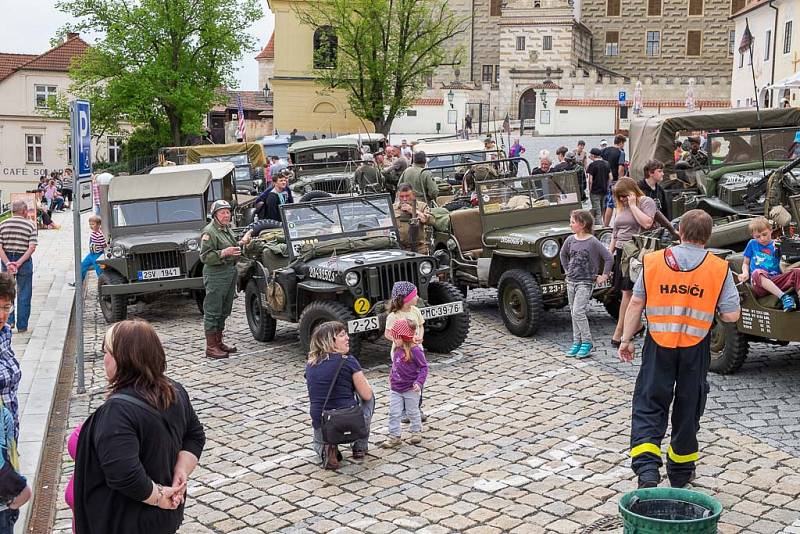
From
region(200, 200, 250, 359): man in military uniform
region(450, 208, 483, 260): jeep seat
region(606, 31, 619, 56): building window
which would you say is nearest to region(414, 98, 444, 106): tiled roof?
region(606, 31, 619, 56): building window

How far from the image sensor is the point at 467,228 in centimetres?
1395

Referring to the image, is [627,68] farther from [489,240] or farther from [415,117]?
[489,240]

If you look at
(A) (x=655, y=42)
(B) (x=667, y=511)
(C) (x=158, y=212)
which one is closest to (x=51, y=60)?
(A) (x=655, y=42)

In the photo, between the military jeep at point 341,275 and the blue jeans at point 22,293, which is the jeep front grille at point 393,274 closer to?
the military jeep at point 341,275

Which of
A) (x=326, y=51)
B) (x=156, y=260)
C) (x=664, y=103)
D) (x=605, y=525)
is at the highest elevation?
(x=326, y=51)

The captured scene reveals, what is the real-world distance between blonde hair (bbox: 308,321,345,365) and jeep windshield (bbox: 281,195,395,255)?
407 cm

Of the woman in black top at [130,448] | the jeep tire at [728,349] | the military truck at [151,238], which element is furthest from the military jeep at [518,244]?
the woman in black top at [130,448]

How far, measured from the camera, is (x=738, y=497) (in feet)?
23.0

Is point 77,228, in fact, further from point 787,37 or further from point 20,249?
point 787,37

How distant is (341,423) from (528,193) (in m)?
6.40

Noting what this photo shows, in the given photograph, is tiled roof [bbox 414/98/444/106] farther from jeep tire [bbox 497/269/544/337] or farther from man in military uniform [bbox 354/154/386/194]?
jeep tire [bbox 497/269/544/337]

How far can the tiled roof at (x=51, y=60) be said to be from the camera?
64.4 meters

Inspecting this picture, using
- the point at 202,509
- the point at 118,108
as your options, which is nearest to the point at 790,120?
the point at 202,509

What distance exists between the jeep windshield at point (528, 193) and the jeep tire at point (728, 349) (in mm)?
3593
